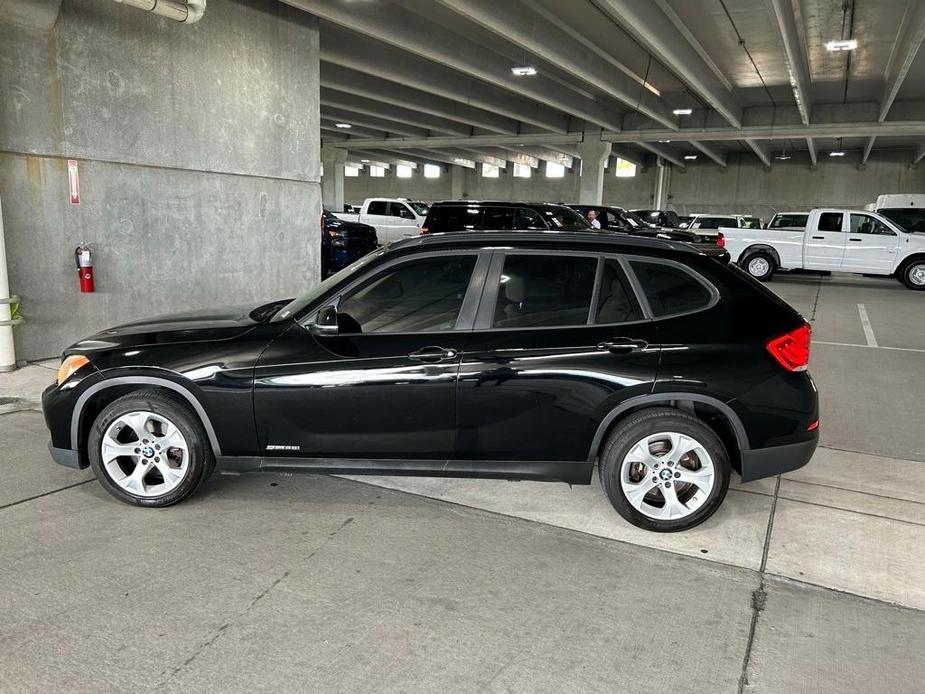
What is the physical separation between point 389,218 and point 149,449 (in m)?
20.2

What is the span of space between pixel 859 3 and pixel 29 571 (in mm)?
16172

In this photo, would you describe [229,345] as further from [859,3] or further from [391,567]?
[859,3]

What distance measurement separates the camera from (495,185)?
4625 centimetres

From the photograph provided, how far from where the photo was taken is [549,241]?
393 centimetres

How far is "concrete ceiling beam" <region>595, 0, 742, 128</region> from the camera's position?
11882 mm

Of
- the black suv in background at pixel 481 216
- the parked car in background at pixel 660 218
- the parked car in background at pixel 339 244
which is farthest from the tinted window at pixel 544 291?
the parked car in background at pixel 660 218

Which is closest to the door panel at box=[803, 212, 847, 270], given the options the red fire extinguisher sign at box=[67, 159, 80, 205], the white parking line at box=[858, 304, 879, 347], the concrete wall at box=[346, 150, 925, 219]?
the white parking line at box=[858, 304, 879, 347]

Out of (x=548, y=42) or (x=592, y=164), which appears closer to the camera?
(x=548, y=42)

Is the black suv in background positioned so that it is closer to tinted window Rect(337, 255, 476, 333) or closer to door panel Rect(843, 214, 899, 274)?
door panel Rect(843, 214, 899, 274)

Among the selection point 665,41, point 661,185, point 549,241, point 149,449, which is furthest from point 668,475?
point 661,185

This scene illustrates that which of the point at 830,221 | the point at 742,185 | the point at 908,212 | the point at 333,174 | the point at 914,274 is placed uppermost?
the point at 742,185

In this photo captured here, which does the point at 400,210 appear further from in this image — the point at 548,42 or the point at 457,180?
the point at 457,180

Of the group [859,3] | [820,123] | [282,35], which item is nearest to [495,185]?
[820,123]

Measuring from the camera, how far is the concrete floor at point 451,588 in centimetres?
262
